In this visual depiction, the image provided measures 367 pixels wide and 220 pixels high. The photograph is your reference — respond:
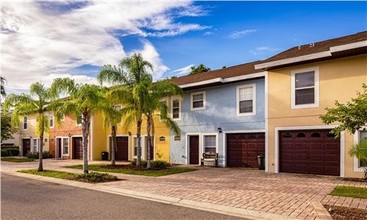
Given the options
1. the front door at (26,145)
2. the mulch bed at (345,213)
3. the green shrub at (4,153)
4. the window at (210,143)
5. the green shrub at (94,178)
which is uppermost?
the window at (210,143)

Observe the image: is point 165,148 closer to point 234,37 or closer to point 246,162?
point 246,162

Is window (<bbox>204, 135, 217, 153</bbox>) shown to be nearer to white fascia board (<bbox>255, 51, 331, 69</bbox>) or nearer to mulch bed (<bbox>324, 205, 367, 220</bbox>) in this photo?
white fascia board (<bbox>255, 51, 331, 69</bbox>)

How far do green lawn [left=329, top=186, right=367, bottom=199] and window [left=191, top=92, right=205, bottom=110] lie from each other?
11.7 metres

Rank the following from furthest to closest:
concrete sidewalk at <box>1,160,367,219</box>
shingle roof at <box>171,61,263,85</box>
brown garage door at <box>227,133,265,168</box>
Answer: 1. shingle roof at <box>171,61,263,85</box>
2. brown garage door at <box>227,133,265,168</box>
3. concrete sidewalk at <box>1,160,367,219</box>

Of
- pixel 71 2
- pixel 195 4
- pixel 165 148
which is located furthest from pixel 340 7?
pixel 165 148

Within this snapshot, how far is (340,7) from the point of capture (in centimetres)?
1322

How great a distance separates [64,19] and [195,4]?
207 inches

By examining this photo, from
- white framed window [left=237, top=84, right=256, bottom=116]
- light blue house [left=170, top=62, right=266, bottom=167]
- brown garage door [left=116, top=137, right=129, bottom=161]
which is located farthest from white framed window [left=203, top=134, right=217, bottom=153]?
brown garage door [left=116, top=137, right=129, bottom=161]

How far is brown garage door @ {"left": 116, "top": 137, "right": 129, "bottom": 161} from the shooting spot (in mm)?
27856

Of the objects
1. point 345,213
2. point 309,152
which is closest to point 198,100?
point 309,152

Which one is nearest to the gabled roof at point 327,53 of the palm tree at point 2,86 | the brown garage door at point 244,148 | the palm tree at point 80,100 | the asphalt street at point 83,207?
the brown garage door at point 244,148

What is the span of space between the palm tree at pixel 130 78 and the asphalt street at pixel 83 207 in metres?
7.91

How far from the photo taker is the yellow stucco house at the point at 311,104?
14.8 m

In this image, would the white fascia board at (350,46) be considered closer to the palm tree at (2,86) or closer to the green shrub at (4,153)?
the palm tree at (2,86)
